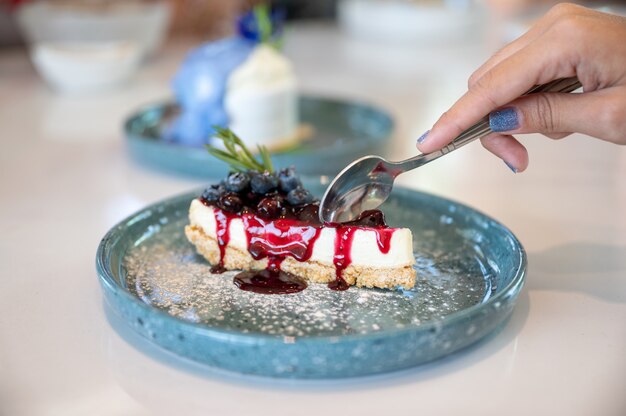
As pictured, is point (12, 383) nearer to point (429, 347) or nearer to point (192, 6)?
point (429, 347)

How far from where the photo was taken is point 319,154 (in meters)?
1.72

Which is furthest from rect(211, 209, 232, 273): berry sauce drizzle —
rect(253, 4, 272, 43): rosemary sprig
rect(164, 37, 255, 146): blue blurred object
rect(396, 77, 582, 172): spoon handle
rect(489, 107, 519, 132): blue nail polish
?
rect(253, 4, 272, 43): rosemary sprig

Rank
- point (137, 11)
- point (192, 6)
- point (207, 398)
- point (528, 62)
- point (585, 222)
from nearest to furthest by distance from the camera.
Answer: point (207, 398) → point (528, 62) → point (585, 222) → point (137, 11) → point (192, 6)

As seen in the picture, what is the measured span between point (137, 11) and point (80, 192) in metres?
1.37

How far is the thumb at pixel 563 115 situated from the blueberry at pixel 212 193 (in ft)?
1.48

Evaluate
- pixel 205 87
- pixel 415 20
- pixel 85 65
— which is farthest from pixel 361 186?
pixel 415 20

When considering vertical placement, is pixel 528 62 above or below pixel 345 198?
above

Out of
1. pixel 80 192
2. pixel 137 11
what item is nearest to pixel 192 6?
pixel 137 11

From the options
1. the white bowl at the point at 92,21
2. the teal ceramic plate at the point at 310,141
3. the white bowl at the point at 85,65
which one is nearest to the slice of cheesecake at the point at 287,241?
the teal ceramic plate at the point at 310,141

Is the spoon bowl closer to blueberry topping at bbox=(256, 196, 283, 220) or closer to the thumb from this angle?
blueberry topping at bbox=(256, 196, 283, 220)

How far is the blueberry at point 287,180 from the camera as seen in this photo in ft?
4.11

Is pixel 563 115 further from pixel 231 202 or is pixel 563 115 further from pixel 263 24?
pixel 263 24

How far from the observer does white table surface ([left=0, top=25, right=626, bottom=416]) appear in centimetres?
93

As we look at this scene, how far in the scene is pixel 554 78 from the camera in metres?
1.07
